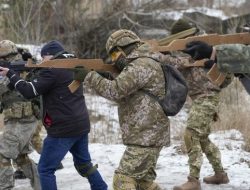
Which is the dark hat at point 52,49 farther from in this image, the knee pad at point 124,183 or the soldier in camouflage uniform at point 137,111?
the knee pad at point 124,183

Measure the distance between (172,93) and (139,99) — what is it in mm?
287

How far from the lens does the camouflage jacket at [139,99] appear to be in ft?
14.6

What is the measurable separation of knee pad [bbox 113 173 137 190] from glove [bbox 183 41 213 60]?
127 centimetres

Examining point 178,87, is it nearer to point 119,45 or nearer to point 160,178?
point 119,45

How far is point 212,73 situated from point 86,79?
1.03 meters

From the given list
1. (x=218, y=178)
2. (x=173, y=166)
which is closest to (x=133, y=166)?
(x=218, y=178)

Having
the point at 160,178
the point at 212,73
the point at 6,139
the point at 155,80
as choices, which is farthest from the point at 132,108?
the point at 160,178

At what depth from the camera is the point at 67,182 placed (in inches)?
259

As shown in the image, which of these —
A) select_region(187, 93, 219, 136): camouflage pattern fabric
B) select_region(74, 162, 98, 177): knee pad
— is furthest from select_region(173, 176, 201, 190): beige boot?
select_region(74, 162, 98, 177): knee pad

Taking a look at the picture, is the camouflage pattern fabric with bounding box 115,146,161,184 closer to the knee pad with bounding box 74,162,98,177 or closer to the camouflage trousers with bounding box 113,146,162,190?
the camouflage trousers with bounding box 113,146,162,190

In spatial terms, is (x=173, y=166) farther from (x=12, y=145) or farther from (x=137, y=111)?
(x=137, y=111)

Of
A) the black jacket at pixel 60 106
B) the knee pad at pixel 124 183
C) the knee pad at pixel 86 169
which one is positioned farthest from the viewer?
the knee pad at pixel 86 169

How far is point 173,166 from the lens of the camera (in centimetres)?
720

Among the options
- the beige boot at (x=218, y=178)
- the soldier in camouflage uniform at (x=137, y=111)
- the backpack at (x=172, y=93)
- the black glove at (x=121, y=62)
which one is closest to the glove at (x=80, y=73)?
the soldier in camouflage uniform at (x=137, y=111)
